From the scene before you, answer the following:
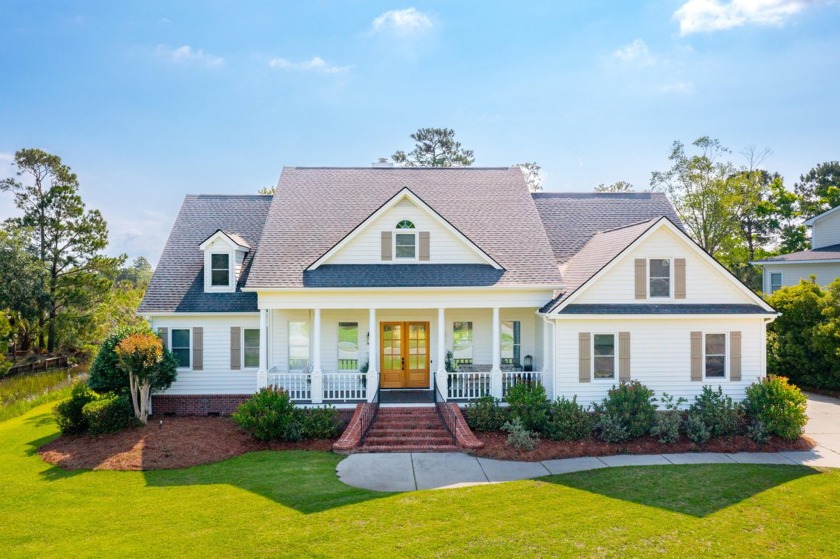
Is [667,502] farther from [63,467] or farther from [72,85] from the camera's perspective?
[72,85]

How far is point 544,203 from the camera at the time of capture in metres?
22.7

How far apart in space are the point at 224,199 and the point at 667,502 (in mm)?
20347

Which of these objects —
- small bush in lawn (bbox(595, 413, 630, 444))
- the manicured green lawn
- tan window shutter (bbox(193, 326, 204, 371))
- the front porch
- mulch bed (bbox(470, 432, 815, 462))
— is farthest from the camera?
the front porch

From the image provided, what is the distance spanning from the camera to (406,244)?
57.7ft

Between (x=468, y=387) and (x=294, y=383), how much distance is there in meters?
5.91

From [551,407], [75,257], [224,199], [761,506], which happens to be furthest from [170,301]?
[75,257]

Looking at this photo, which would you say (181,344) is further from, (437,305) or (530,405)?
(530,405)

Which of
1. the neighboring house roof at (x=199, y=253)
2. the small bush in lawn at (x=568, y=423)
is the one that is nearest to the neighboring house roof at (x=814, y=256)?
the small bush in lawn at (x=568, y=423)

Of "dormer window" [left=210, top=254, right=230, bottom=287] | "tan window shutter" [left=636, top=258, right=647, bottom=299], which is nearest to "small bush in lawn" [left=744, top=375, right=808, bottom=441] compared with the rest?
"tan window shutter" [left=636, top=258, right=647, bottom=299]

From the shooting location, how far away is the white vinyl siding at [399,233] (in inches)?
682

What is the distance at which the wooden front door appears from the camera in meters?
18.3

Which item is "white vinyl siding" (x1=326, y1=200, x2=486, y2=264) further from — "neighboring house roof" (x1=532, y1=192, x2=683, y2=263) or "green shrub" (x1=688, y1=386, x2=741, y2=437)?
"green shrub" (x1=688, y1=386, x2=741, y2=437)

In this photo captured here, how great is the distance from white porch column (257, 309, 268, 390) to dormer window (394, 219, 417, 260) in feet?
16.4

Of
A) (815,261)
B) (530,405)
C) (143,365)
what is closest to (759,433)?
(530,405)
